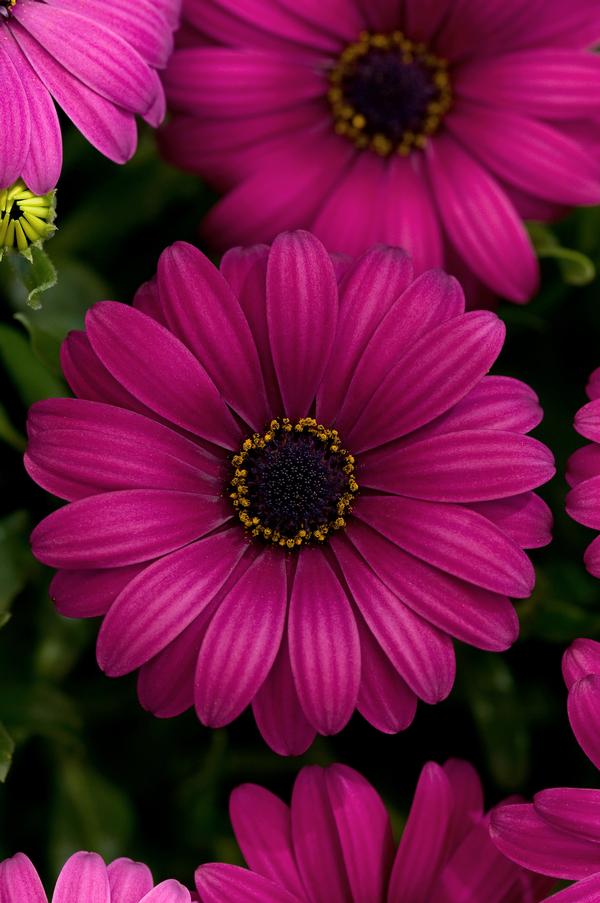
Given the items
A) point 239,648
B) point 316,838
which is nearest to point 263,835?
point 316,838

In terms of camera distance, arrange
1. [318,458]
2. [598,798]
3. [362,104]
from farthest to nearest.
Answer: [362,104]
[318,458]
[598,798]

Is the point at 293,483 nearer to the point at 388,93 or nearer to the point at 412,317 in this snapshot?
the point at 412,317

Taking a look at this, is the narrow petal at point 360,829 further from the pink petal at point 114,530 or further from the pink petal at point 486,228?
the pink petal at point 486,228

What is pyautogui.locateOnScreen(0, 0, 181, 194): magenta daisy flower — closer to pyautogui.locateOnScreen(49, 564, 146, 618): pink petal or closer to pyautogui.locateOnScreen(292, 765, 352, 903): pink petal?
pyautogui.locateOnScreen(49, 564, 146, 618): pink petal

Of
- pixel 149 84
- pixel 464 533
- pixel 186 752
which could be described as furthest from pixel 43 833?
pixel 149 84

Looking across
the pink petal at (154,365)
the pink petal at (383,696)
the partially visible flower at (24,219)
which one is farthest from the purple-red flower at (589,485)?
the partially visible flower at (24,219)

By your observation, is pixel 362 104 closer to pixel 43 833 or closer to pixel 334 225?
pixel 334 225

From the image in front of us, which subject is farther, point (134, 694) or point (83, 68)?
point (134, 694)
